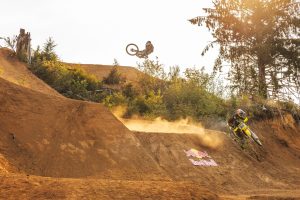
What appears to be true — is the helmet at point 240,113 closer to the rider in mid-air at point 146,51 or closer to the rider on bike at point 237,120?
the rider on bike at point 237,120

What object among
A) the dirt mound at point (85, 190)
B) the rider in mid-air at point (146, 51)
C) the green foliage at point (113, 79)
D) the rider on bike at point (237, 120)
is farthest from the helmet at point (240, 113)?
the green foliage at point (113, 79)

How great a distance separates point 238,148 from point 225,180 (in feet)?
11.5

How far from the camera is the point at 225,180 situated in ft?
45.4

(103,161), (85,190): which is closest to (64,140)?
(103,161)

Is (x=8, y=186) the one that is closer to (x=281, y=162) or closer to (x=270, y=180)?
(x=270, y=180)

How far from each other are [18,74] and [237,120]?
13.4 meters

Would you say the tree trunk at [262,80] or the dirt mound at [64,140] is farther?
the tree trunk at [262,80]

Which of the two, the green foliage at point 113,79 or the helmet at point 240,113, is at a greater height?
the green foliage at point 113,79

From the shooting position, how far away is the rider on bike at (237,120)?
52.1 ft

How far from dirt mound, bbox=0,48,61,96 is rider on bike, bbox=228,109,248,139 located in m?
9.53

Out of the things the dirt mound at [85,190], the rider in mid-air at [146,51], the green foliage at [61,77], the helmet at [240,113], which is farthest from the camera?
the rider in mid-air at [146,51]

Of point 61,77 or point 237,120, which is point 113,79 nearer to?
point 61,77

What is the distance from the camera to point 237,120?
16172 millimetres

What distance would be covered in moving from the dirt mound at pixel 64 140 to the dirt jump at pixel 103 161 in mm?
25
